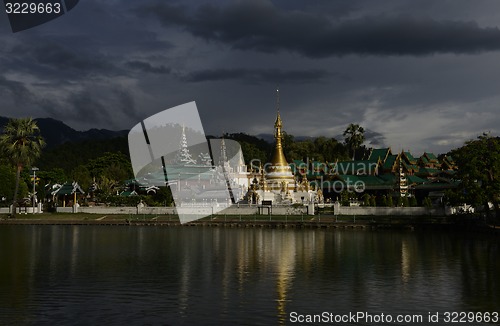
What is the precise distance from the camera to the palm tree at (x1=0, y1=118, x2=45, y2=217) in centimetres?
6894

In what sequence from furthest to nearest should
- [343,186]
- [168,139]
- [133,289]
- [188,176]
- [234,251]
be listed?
[168,139] < [188,176] < [343,186] < [234,251] < [133,289]

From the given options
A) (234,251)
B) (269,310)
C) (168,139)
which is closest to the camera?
(269,310)

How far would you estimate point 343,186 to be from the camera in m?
87.1

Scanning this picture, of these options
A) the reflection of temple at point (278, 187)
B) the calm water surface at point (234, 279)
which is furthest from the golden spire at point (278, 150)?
the calm water surface at point (234, 279)

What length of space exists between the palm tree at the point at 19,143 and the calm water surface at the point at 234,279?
90.6ft

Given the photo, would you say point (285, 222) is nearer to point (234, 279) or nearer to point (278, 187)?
point (278, 187)

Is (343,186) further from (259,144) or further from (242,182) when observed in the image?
(259,144)

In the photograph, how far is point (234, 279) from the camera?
25531 mm

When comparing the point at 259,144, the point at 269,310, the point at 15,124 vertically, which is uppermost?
the point at 259,144

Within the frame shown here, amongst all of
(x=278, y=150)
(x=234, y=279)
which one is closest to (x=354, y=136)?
(x=278, y=150)

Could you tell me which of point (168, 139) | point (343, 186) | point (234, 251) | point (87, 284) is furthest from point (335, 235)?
point (168, 139)

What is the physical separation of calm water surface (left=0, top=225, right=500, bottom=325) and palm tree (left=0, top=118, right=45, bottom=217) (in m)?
27.6

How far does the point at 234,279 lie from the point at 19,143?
50966 mm

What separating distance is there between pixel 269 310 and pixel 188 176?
247ft
